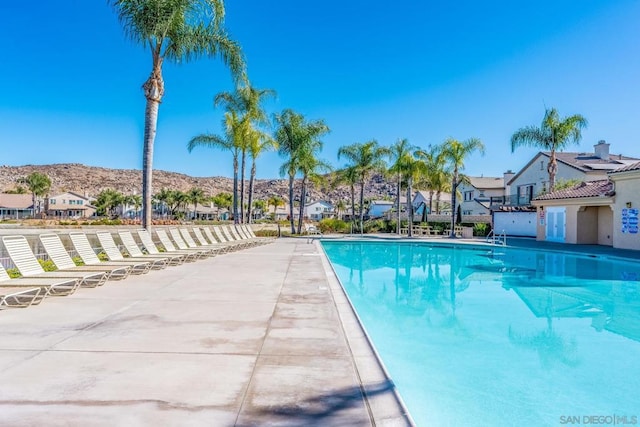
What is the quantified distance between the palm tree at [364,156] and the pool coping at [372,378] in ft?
85.1

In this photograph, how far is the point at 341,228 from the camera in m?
34.3

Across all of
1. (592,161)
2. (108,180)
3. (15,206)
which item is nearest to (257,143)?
(592,161)

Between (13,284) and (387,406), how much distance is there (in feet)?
19.7

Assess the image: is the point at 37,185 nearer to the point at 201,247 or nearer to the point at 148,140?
the point at 148,140

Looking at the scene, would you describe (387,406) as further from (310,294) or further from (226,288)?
(226,288)

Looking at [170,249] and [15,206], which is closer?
[170,249]

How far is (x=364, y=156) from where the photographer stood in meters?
31.9

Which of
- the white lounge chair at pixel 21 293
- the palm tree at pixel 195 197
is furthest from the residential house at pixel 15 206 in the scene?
the white lounge chair at pixel 21 293

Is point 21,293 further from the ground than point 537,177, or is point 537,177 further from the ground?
point 537,177

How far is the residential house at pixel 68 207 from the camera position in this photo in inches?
2854

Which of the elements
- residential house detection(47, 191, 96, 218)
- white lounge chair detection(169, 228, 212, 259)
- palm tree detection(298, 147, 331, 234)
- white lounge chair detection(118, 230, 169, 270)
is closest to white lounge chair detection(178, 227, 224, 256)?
white lounge chair detection(169, 228, 212, 259)

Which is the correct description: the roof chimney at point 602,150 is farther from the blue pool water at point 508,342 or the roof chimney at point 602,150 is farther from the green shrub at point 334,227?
the blue pool water at point 508,342

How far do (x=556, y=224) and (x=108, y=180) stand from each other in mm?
109346

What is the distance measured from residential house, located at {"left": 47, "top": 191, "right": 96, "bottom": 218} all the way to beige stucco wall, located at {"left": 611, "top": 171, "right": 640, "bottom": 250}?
2936 inches
